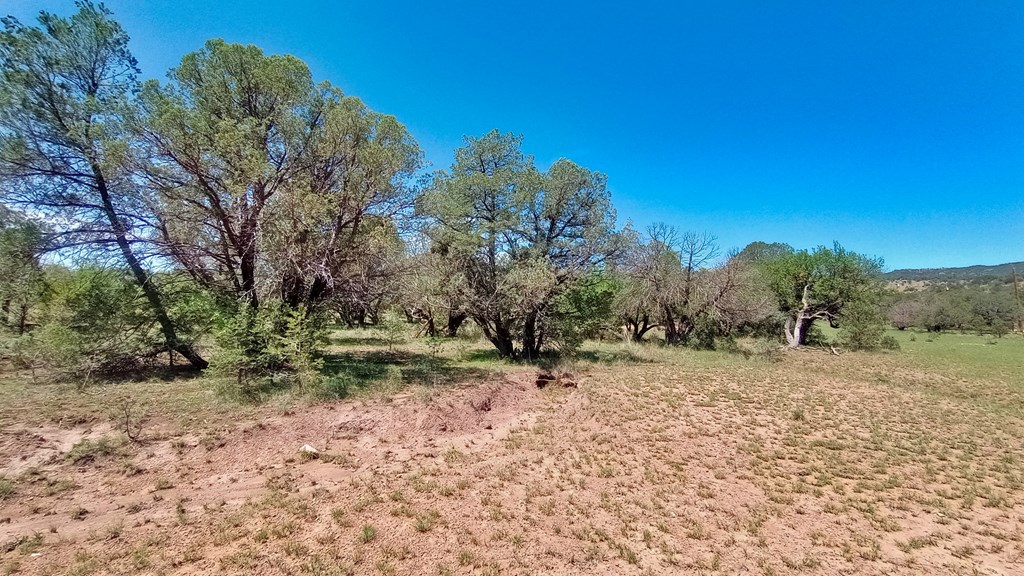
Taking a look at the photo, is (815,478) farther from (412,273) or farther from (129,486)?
(412,273)

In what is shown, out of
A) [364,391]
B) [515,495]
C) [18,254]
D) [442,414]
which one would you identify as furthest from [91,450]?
[18,254]

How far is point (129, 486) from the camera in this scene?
5023 millimetres

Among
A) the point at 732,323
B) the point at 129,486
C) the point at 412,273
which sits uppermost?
the point at 412,273

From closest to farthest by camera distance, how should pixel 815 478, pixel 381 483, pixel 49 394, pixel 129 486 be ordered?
pixel 129 486, pixel 381 483, pixel 815 478, pixel 49 394

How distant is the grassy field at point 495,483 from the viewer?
3.94 metres

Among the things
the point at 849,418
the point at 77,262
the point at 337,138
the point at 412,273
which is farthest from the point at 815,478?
the point at 77,262

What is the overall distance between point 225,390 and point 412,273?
6.19 metres

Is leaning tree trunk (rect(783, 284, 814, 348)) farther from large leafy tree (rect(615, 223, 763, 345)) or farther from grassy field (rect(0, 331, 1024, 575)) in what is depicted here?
grassy field (rect(0, 331, 1024, 575))

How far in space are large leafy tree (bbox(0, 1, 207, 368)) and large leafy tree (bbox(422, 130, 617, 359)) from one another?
8.43 meters

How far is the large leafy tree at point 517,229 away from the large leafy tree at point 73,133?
843 centimetres

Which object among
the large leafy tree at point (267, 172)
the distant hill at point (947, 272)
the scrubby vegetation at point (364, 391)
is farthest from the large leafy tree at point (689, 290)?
the distant hill at point (947, 272)

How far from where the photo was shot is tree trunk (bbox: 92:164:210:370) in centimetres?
1019

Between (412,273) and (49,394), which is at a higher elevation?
(412,273)

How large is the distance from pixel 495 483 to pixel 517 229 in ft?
35.1
